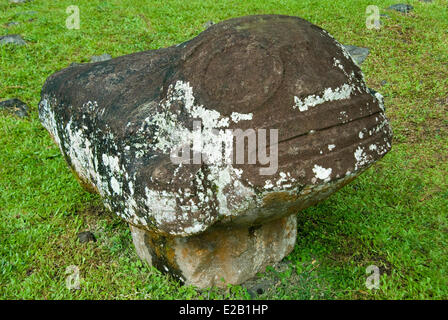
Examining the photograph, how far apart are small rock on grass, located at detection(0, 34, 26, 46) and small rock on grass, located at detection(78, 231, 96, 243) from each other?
454cm

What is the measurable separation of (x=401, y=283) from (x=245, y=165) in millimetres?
1406

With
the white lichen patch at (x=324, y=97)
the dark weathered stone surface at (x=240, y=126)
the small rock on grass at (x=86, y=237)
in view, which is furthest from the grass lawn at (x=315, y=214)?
the white lichen patch at (x=324, y=97)

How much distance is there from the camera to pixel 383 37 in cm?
662

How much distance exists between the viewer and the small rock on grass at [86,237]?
3.24 metres

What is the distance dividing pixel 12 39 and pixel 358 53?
5199mm

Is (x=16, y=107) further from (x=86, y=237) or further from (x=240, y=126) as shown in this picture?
(x=240, y=126)

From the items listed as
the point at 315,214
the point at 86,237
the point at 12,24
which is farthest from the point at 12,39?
the point at 315,214

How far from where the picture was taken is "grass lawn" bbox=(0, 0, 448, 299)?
2.77 meters

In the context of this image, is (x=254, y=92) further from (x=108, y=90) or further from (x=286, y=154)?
(x=108, y=90)

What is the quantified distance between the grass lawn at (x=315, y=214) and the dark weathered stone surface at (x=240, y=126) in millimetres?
770

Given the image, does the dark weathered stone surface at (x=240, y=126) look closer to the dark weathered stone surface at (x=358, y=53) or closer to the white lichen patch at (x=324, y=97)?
the white lichen patch at (x=324, y=97)

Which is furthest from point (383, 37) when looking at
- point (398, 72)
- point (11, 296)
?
point (11, 296)

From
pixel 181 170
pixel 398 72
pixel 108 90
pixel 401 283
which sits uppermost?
pixel 108 90

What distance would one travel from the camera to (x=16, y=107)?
5.21 meters
